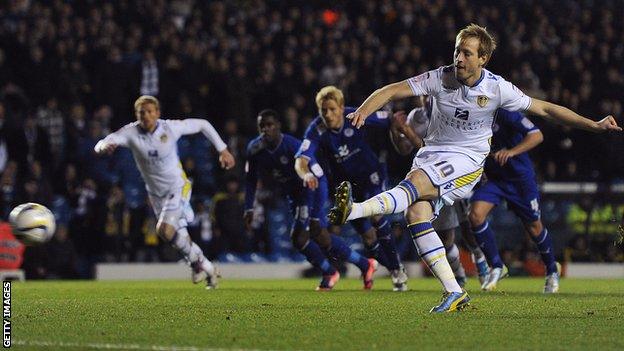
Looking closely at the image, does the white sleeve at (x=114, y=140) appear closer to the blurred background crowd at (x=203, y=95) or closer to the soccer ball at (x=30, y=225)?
the blurred background crowd at (x=203, y=95)

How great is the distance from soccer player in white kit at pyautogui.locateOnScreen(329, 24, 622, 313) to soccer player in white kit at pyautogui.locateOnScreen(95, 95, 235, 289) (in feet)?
18.4

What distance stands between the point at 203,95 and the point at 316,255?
7.88 meters

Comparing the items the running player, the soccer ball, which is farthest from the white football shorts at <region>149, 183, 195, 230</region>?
the soccer ball

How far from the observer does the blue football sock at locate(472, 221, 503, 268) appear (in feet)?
50.4

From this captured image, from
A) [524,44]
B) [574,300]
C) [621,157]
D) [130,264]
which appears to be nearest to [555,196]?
[621,157]

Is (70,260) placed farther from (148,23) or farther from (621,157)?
(621,157)

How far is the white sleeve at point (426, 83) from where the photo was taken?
10.5 m

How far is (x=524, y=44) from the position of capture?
90.7ft

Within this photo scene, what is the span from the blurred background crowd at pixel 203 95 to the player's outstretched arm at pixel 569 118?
1065cm

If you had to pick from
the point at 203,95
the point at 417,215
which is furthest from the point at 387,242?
the point at 203,95

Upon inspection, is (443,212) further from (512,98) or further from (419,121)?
(512,98)

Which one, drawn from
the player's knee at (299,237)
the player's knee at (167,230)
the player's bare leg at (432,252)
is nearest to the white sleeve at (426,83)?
the player's bare leg at (432,252)

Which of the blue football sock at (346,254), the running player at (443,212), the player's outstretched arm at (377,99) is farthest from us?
the blue football sock at (346,254)

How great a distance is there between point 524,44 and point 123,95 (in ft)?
31.1
